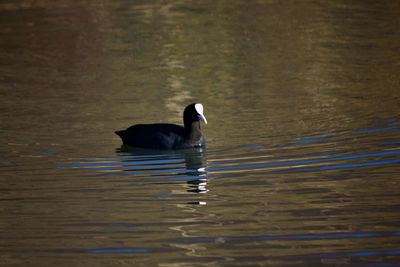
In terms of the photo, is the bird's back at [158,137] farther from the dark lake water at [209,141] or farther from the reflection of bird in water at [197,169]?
the reflection of bird in water at [197,169]

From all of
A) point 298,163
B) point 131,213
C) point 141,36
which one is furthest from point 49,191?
point 141,36

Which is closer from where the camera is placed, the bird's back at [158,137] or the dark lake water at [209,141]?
the dark lake water at [209,141]

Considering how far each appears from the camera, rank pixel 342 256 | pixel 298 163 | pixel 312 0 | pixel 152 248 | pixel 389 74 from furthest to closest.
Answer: pixel 312 0 → pixel 389 74 → pixel 298 163 → pixel 152 248 → pixel 342 256

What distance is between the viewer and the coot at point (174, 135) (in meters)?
12.6

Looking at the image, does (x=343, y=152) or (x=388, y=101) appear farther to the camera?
(x=388, y=101)

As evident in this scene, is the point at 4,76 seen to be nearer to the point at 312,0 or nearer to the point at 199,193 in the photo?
the point at 199,193

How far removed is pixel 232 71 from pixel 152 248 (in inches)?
480

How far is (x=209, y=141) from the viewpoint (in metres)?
13.2

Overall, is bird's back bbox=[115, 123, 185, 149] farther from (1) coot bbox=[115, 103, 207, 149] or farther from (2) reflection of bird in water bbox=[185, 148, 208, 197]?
(2) reflection of bird in water bbox=[185, 148, 208, 197]

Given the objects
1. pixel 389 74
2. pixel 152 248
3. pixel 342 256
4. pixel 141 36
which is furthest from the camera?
pixel 141 36

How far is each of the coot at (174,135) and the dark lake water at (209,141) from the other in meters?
0.18

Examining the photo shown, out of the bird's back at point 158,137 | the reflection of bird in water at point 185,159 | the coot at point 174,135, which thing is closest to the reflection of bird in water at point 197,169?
the reflection of bird in water at point 185,159

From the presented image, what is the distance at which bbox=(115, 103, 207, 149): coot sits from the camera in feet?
41.4

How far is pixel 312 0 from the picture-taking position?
99.6ft
